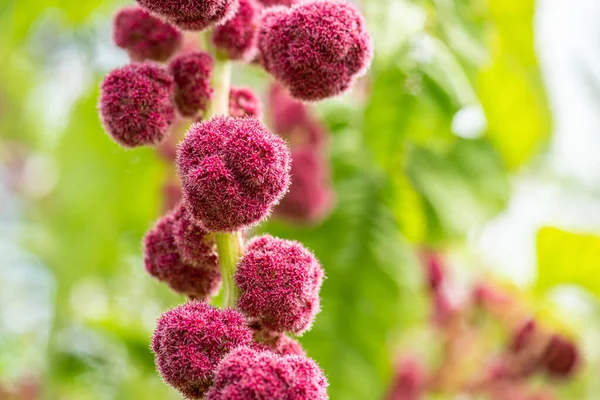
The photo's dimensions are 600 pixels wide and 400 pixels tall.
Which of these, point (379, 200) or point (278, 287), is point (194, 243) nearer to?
point (278, 287)

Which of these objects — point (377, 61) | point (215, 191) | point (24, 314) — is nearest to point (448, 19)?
point (377, 61)

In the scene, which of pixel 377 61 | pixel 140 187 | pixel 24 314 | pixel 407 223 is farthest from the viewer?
pixel 24 314

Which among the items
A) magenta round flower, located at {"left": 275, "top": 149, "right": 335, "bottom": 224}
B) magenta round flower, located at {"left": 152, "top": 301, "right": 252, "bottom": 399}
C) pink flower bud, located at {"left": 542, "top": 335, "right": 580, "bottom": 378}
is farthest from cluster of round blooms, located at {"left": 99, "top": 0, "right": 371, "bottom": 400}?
pink flower bud, located at {"left": 542, "top": 335, "right": 580, "bottom": 378}

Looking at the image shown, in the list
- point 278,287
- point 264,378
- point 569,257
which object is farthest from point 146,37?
point 569,257

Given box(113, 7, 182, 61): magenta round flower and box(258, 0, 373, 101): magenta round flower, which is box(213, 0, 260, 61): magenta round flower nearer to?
box(258, 0, 373, 101): magenta round flower

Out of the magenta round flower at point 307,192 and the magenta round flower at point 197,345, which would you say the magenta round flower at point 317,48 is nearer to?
the magenta round flower at point 197,345

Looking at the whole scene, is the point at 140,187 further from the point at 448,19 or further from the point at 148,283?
the point at 448,19

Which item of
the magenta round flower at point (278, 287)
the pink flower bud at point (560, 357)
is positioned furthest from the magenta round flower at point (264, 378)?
the pink flower bud at point (560, 357)
